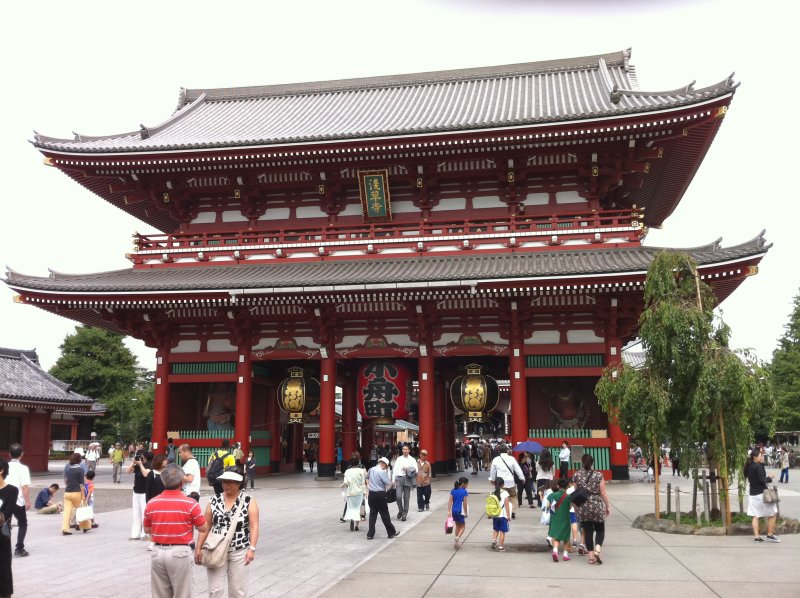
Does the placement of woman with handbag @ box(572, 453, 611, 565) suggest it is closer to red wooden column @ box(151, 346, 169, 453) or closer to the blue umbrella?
the blue umbrella

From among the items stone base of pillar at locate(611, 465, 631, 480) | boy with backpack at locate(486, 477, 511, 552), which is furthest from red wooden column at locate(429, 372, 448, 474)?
boy with backpack at locate(486, 477, 511, 552)

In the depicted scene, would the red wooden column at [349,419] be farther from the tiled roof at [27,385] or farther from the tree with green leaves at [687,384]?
the tiled roof at [27,385]

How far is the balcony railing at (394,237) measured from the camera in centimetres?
2386

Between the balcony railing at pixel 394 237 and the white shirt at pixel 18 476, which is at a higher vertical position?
the balcony railing at pixel 394 237

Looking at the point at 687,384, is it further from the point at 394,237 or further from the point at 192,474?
the point at 394,237

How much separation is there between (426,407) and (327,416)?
12.7ft

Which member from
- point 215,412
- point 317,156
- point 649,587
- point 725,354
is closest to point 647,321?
point 725,354

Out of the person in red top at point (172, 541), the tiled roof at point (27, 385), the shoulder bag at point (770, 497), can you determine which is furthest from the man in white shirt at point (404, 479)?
the tiled roof at point (27, 385)

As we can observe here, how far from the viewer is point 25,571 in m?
10.3

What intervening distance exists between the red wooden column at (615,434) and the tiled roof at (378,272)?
7.14ft

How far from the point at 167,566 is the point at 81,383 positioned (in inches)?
2200

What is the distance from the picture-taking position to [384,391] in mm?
24656

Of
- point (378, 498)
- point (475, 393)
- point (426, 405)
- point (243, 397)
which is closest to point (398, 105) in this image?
point (475, 393)

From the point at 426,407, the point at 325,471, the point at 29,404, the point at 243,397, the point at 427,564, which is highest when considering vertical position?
the point at 243,397
